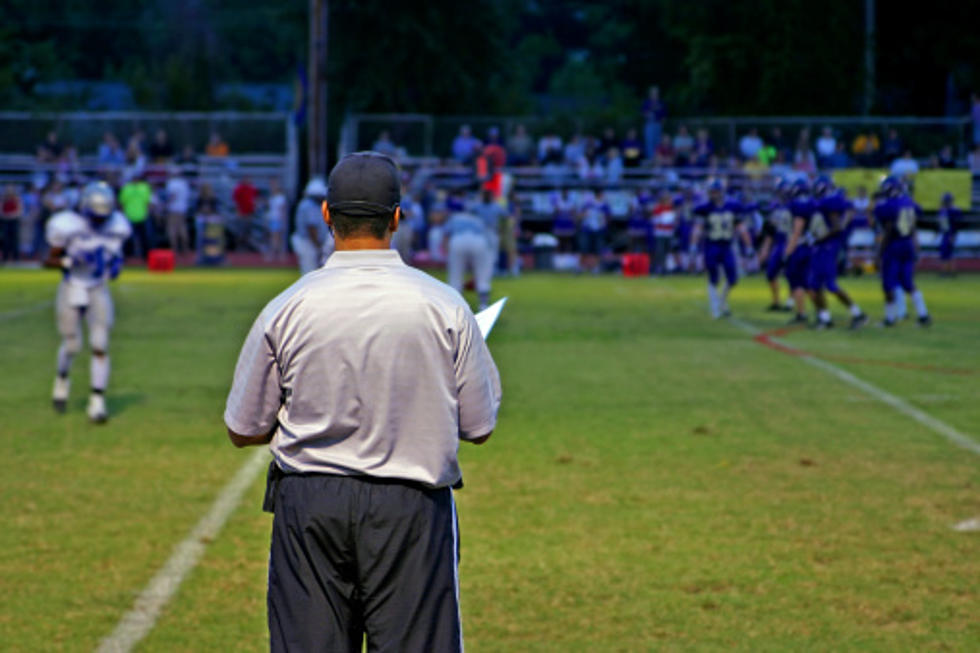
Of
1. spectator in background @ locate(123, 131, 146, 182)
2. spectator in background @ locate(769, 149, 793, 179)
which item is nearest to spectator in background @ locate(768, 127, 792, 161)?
spectator in background @ locate(769, 149, 793, 179)

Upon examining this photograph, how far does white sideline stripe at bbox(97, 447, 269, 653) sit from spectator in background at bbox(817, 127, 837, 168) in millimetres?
29975

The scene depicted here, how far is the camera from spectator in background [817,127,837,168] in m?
38.4

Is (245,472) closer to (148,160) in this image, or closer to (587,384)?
(587,384)

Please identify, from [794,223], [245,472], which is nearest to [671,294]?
[794,223]

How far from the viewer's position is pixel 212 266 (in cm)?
3784

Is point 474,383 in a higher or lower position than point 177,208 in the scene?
lower

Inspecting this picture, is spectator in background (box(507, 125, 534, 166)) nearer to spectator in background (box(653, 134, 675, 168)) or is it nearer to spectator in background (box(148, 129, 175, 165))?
spectator in background (box(653, 134, 675, 168))

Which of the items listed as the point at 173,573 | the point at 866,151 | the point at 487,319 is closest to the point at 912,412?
the point at 173,573

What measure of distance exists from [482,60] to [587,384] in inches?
1576

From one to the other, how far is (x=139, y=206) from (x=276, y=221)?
3625 millimetres

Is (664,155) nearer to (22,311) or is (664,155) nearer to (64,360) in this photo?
(22,311)

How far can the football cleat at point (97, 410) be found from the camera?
41.1 ft

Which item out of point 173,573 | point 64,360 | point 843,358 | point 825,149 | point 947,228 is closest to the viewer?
point 173,573

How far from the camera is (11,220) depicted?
3772 cm
